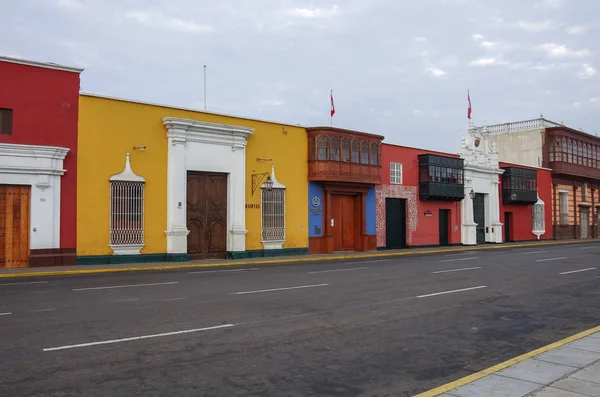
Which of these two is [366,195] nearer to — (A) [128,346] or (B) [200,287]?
(B) [200,287]

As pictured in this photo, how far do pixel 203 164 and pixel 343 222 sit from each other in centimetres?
955

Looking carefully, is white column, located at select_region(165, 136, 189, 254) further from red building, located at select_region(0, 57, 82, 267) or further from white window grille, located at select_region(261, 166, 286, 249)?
white window grille, located at select_region(261, 166, 286, 249)

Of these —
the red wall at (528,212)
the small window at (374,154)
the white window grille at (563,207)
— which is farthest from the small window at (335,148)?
the white window grille at (563,207)

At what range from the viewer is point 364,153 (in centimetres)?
2945

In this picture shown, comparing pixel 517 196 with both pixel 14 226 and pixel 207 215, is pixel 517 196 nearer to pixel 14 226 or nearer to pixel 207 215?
pixel 207 215

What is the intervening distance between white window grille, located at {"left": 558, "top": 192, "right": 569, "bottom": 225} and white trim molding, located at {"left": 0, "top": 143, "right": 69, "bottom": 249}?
43001 mm

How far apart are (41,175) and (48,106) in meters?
2.64

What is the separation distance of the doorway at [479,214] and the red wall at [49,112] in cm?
2871

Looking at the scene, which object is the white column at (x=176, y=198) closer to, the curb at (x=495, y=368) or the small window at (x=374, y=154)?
the small window at (x=374, y=154)

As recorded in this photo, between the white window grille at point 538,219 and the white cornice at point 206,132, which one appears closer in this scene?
the white cornice at point 206,132

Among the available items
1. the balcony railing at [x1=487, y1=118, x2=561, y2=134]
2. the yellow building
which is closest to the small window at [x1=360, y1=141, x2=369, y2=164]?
A: the yellow building

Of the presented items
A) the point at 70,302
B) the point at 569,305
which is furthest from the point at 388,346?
the point at 70,302

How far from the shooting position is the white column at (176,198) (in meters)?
22.1

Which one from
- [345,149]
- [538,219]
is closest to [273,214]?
[345,149]
